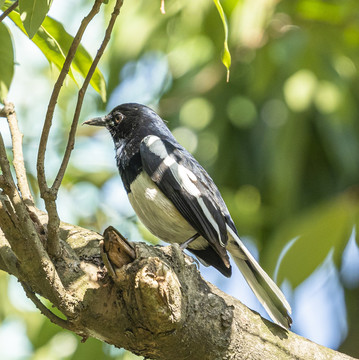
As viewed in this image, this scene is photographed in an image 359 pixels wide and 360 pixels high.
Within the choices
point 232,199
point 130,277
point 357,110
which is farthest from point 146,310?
point 357,110

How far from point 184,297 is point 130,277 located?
24 centimetres

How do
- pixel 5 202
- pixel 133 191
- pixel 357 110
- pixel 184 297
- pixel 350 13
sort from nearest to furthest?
pixel 5 202
pixel 184 297
pixel 133 191
pixel 350 13
pixel 357 110

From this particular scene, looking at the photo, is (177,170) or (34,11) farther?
(177,170)

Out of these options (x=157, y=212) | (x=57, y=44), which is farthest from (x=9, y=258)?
(x=157, y=212)

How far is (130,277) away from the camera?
7.38 feet

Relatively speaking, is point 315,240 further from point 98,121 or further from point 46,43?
point 46,43

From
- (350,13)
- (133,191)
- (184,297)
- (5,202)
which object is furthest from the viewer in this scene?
(350,13)

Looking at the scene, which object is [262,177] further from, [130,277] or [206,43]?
[130,277]

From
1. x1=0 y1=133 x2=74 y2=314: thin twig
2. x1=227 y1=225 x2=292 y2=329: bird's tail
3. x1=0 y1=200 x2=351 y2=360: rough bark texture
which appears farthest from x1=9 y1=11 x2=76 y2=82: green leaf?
x1=227 y1=225 x2=292 y2=329: bird's tail

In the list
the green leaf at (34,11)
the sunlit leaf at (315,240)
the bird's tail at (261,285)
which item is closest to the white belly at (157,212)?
the bird's tail at (261,285)

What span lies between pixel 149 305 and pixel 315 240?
5.85ft

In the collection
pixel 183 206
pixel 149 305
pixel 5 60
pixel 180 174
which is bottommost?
pixel 149 305

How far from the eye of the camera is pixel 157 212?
3543 mm

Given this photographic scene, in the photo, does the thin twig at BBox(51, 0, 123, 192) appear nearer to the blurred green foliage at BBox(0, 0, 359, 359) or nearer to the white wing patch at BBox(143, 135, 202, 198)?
the white wing patch at BBox(143, 135, 202, 198)
